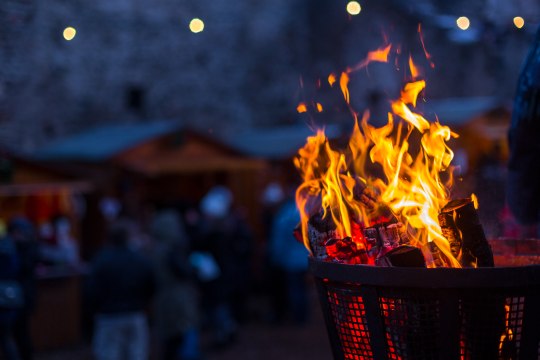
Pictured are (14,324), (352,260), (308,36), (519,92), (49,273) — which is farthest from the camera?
(308,36)

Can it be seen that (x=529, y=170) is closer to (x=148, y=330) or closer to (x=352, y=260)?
(x=352, y=260)

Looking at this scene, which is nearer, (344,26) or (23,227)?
(23,227)

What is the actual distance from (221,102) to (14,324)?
40.9 feet

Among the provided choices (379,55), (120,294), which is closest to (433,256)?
(379,55)

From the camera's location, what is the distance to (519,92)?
3234 mm

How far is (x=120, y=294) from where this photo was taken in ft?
21.3

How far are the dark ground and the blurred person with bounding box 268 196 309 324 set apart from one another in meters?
0.25

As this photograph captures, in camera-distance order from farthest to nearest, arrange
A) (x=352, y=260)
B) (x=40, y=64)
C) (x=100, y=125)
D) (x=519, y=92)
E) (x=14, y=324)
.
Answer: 1. (x=100, y=125)
2. (x=40, y=64)
3. (x=14, y=324)
4. (x=519, y=92)
5. (x=352, y=260)

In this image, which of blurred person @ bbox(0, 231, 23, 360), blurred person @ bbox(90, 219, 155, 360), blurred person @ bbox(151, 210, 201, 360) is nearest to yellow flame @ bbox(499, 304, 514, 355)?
blurred person @ bbox(90, 219, 155, 360)

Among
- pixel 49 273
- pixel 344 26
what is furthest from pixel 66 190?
pixel 344 26

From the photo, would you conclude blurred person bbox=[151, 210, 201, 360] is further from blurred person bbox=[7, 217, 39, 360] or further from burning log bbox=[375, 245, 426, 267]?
burning log bbox=[375, 245, 426, 267]

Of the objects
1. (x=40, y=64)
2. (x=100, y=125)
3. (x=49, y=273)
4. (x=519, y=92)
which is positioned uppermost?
(x=40, y=64)

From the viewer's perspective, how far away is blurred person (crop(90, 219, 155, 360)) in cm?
648

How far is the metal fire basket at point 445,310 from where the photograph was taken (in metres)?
2.46
